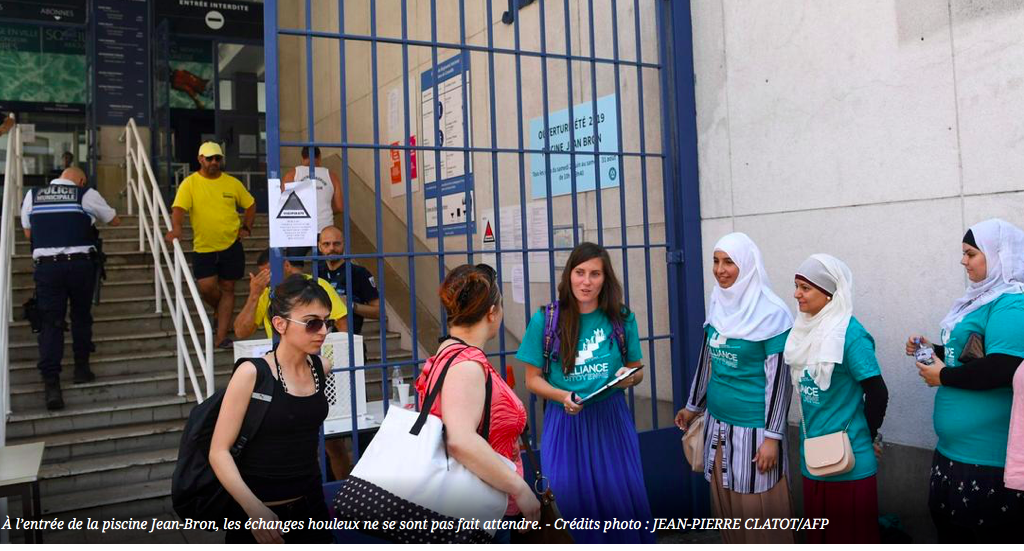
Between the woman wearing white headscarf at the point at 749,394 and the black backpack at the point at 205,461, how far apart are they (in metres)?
1.73

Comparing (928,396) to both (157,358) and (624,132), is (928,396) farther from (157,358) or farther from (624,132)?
(157,358)

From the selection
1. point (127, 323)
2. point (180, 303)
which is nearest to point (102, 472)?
point (180, 303)

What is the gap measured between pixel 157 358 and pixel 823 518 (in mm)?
4918

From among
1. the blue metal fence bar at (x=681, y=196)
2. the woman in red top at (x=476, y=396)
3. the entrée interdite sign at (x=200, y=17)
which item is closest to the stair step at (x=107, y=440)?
the blue metal fence bar at (x=681, y=196)

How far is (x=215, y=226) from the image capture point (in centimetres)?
629

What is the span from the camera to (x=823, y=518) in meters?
2.98

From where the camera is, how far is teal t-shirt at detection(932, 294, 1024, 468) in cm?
251

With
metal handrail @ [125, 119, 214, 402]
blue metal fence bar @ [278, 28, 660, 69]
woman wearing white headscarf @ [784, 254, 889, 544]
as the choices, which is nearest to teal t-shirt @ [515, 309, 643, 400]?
woman wearing white headscarf @ [784, 254, 889, 544]

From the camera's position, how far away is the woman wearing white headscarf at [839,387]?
2.84 metres

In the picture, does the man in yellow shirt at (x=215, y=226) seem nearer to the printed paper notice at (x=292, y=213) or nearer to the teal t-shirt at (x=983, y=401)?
the printed paper notice at (x=292, y=213)

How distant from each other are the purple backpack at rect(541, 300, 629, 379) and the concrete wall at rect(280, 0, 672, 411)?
63 cm

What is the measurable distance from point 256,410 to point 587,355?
1255 millimetres

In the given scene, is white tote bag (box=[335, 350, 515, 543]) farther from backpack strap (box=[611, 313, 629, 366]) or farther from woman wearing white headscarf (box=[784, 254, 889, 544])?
woman wearing white headscarf (box=[784, 254, 889, 544])

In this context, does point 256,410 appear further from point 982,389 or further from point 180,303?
point 180,303
